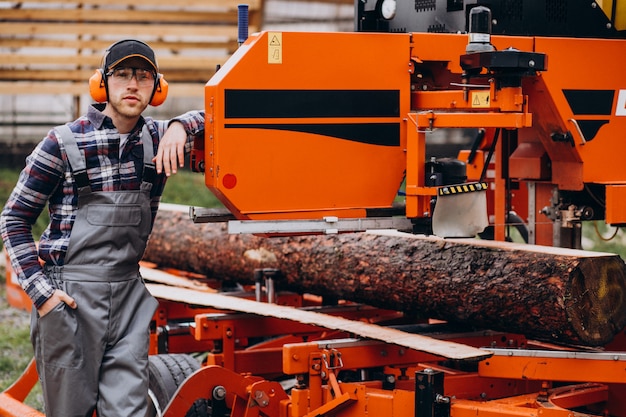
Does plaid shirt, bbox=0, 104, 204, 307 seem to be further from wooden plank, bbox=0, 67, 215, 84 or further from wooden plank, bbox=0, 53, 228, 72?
wooden plank, bbox=0, 67, 215, 84

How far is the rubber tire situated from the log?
1.00 m

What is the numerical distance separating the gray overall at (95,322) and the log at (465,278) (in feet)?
5.86

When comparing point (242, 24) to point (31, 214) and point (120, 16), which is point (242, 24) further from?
point (120, 16)

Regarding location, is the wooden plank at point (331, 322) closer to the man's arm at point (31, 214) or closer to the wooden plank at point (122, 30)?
the man's arm at point (31, 214)

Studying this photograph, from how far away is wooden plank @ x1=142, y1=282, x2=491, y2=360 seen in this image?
4957 mm

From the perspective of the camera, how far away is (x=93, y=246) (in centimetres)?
454

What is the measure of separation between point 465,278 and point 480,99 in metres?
1.01

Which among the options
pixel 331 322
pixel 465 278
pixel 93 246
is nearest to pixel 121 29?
pixel 331 322

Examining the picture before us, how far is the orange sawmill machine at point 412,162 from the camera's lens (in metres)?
4.96

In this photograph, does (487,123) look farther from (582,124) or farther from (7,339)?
(7,339)

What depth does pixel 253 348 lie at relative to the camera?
621 centimetres

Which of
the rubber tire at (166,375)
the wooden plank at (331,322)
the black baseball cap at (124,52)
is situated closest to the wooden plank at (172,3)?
the wooden plank at (331,322)

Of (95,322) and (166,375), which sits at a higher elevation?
(95,322)

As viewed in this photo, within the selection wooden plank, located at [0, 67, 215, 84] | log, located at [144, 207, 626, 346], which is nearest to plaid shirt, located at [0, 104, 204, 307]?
log, located at [144, 207, 626, 346]
